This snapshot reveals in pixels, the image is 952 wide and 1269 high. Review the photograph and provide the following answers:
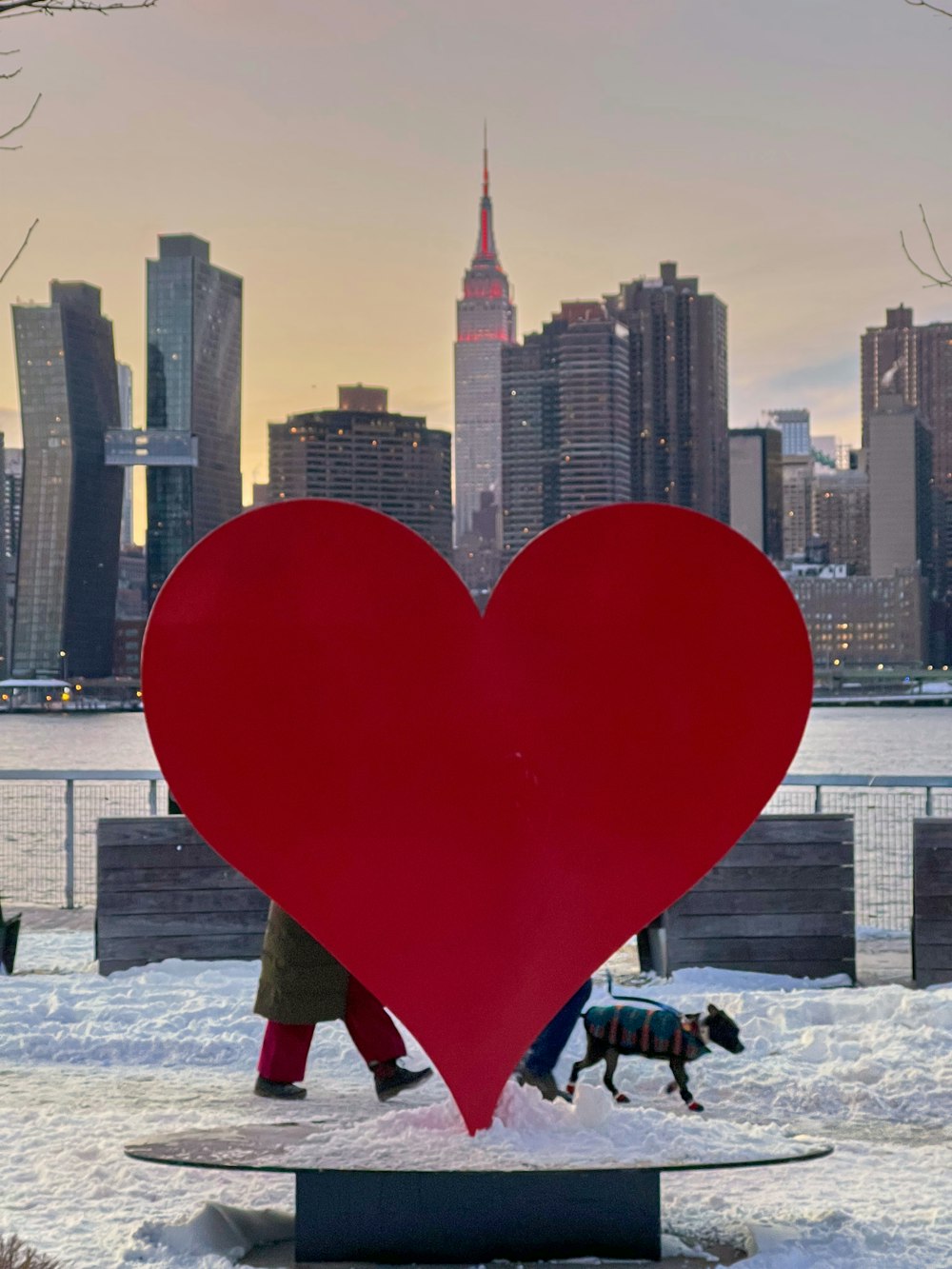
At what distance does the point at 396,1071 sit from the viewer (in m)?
5.40

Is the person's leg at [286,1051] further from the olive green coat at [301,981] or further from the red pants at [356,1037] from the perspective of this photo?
the olive green coat at [301,981]

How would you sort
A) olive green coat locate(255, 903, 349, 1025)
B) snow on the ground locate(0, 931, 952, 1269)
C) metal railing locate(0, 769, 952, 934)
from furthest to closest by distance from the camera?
metal railing locate(0, 769, 952, 934) → olive green coat locate(255, 903, 349, 1025) → snow on the ground locate(0, 931, 952, 1269)

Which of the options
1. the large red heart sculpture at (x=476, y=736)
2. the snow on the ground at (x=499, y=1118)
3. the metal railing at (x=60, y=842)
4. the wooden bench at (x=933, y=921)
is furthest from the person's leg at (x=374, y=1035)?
the wooden bench at (x=933, y=921)

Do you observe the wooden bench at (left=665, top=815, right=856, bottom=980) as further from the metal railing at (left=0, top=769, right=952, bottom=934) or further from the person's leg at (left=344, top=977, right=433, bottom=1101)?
the person's leg at (left=344, top=977, right=433, bottom=1101)

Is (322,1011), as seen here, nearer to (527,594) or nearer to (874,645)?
(527,594)

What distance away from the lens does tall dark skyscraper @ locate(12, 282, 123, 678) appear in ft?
499

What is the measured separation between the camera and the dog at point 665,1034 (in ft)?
17.0

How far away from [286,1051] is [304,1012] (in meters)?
0.24

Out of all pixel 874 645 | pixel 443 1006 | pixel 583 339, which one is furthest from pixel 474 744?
pixel 583 339

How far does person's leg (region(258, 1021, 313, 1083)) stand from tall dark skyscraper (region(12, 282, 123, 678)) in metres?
148

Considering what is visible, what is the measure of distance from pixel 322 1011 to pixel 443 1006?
850mm

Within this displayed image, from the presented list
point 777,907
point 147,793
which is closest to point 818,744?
point 147,793

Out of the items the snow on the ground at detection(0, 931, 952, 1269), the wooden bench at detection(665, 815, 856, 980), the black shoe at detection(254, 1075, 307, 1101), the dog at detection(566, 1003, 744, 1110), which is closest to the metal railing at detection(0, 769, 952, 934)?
the wooden bench at detection(665, 815, 856, 980)

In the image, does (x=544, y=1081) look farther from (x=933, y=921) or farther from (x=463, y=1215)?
(x=933, y=921)
